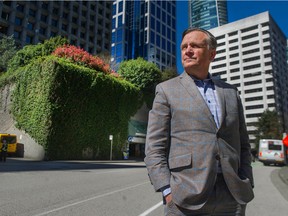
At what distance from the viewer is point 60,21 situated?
213ft

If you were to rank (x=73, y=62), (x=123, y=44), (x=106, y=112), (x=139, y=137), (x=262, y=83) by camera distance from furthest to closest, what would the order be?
(x=123, y=44) → (x=262, y=83) → (x=139, y=137) → (x=106, y=112) → (x=73, y=62)

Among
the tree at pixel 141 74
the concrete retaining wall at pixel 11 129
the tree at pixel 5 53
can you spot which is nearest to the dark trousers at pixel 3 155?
the concrete retaining wall at pixel 11 129

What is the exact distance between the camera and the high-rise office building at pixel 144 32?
344 ft

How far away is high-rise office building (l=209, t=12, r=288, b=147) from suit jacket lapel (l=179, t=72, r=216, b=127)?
330ft

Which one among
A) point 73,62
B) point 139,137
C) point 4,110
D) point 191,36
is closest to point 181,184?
point 191,36

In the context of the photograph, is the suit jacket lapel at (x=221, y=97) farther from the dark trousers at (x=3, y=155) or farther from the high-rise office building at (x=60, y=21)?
the high-rise office building at (x=60, y=21)

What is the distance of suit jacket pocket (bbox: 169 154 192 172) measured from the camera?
200cm

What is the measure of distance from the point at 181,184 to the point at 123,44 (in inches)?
4274

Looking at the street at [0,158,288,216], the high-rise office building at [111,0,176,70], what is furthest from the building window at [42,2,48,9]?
the street at [0,158,288,216]

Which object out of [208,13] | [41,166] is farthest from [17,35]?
[208,13]

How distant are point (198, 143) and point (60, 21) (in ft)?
226

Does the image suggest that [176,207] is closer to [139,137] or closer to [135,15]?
[139,137]

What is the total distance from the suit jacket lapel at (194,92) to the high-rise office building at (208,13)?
181734mm

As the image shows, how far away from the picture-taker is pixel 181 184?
6.35 feet
